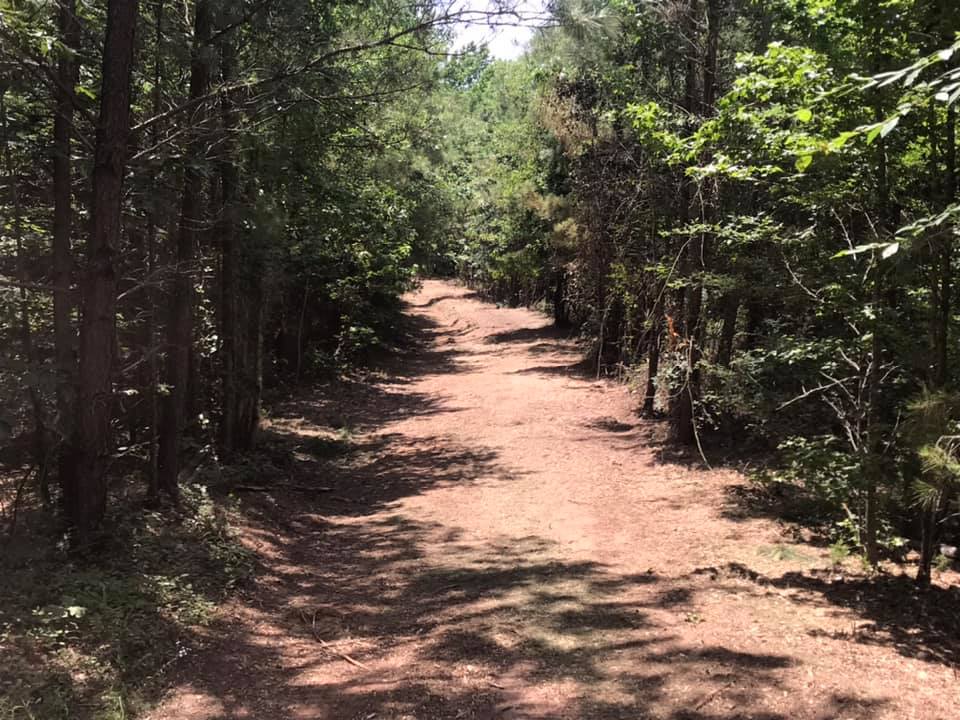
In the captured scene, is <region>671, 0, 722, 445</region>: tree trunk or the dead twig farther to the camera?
<region>671, 0, 722, 445</region>: tree trunk

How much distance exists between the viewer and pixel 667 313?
12406 mm

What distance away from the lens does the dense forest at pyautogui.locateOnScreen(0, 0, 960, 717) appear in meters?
5.38

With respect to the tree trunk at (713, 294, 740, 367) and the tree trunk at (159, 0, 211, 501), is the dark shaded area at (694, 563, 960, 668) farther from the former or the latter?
the tree trunk at (159, 0, 211, 501)

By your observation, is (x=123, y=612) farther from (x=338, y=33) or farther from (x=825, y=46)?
(x=825, y=46)

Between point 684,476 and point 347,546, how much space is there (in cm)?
507

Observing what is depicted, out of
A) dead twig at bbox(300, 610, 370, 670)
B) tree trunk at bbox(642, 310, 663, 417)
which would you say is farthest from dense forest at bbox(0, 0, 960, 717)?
dead twig at bbox(300, 610, 370, 670)

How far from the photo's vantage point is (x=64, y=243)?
6.07m

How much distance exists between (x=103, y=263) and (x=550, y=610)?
14.2 feet

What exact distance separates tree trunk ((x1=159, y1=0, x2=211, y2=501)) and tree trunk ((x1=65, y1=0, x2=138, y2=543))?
1467 millimetres

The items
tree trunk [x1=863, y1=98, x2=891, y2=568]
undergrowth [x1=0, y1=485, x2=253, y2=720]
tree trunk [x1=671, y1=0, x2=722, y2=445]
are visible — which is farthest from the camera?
tree trunk [x1=671, y1=0, x2=722, y2=445]

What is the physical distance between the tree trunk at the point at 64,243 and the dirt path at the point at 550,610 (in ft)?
6.52

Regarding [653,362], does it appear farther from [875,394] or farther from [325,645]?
[325,645]

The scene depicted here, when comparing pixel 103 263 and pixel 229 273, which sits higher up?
pixel 229 273

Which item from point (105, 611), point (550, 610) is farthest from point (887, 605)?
point (105, 611)
